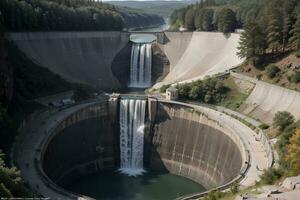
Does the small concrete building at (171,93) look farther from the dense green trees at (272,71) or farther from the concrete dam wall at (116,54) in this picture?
the dense green trees at (272,71)

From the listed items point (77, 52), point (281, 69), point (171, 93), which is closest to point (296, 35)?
point (281, 69)

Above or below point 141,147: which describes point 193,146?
above

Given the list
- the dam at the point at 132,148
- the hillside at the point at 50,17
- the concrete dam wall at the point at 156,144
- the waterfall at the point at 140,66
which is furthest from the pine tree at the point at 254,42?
the hillside at the point at 50,17

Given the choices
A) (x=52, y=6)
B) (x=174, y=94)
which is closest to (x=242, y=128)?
(x=174, y=94)

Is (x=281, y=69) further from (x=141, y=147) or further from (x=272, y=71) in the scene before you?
(x=141, y=147)

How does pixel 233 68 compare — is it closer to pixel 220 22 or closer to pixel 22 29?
pixel 220 22

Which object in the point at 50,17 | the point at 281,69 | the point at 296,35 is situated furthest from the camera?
the point at 50,17
